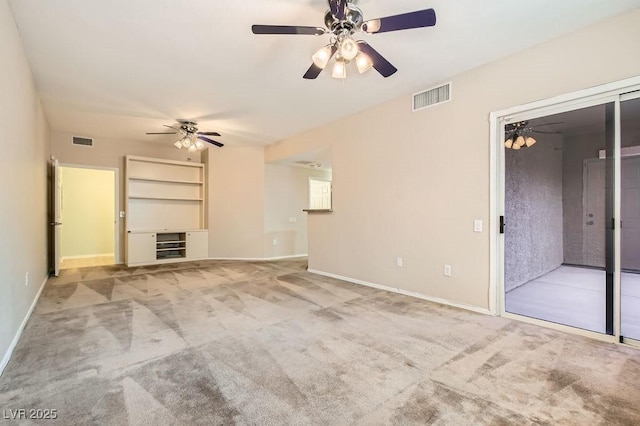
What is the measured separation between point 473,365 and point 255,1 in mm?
3170

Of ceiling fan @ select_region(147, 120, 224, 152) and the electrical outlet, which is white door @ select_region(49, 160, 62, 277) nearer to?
ceiling fan @ select_region(147, 120, 224, 152)

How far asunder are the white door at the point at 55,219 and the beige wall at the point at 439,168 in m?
4.84

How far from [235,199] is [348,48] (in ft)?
17.6

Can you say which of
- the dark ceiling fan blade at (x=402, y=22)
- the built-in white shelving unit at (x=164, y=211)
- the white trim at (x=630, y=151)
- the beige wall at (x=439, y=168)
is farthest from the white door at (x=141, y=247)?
the white trim at (x=630, y=151)

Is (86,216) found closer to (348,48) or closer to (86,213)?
(86,213)

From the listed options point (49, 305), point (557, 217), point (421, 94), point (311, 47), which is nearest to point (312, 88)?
point (311, 47)

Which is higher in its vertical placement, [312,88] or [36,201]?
[312,88]

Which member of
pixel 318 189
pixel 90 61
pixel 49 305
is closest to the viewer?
pixel 90 61

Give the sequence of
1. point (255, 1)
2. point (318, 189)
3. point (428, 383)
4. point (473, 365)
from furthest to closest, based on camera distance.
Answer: point (318, 189), point (255, 1), point (473, 365), point (428, 383)

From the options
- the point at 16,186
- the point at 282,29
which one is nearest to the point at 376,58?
the point at 282,29

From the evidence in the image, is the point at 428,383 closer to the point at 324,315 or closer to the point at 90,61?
the point at 324,315

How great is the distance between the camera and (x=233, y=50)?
2.88m

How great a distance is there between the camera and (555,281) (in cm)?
360

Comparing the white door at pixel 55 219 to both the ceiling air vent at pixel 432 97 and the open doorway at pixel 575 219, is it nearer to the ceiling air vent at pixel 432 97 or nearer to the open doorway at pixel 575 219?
the ceiling air vent at pixel 432 97
